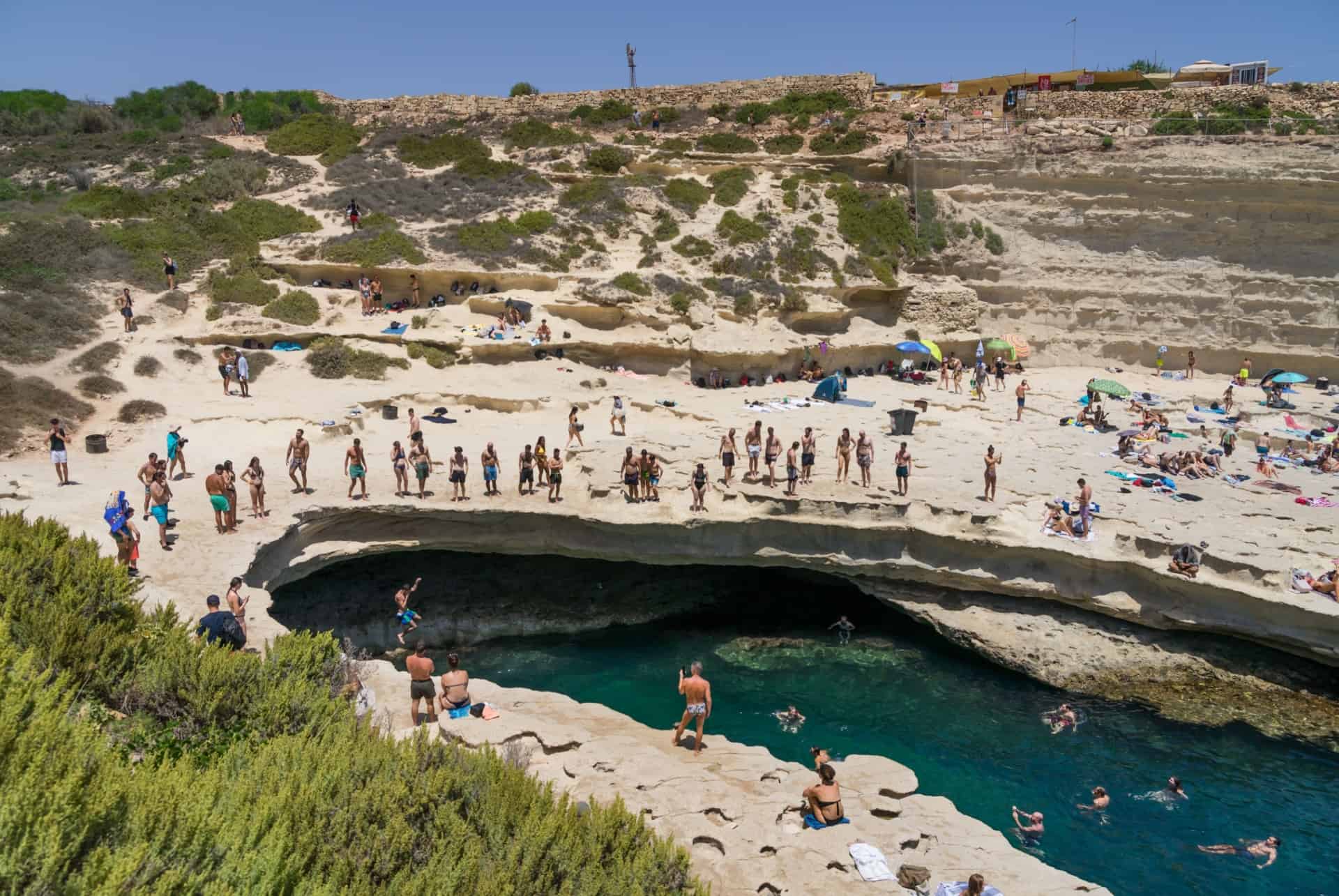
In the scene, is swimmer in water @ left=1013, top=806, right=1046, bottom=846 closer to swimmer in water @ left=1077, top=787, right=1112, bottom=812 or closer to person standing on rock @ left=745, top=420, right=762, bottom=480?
swimmer in water @ left=1077, top=787, right=1112, bottom=812

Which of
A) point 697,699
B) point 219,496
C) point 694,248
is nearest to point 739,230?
point 694,248

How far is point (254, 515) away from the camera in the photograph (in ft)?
61.0

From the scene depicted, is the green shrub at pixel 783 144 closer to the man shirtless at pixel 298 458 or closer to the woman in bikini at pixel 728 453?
the woman in bikini at pixel 728 453

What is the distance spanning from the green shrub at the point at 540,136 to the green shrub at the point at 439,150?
1825 mm

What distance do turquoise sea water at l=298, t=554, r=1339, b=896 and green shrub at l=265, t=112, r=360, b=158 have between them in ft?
100

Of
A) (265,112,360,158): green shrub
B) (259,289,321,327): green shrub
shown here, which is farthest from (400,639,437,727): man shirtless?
(265,112,360,158): green shrub

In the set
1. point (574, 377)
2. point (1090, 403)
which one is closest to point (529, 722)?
point (574, 377)

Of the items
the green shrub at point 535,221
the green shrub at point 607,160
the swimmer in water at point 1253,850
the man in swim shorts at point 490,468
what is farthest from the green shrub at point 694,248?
the swimmer in water at point 1253,850

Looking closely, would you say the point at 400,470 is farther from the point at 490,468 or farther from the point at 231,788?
the point at 231,788

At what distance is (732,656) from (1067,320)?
85.8 ft

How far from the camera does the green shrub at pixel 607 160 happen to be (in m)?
45.0

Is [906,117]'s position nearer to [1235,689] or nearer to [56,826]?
[1235,689]

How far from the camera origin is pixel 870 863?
1039 centimetres

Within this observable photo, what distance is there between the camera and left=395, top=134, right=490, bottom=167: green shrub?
45500 mm
